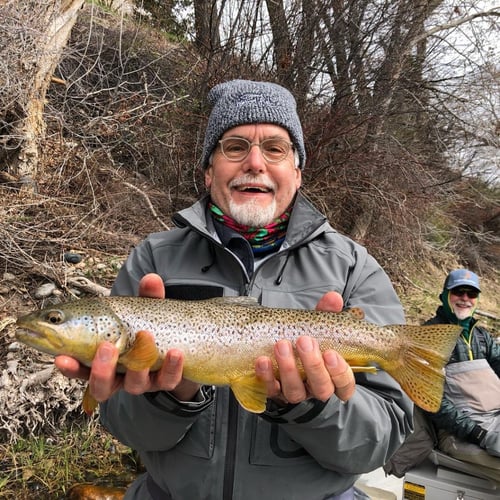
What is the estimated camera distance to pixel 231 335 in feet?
6.89

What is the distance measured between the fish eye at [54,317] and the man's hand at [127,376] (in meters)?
0.20

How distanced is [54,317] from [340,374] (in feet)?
3.94

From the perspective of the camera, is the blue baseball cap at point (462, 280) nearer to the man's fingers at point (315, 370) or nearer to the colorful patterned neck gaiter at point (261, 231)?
the colorful patterned neck gaiter at point (261, 231)

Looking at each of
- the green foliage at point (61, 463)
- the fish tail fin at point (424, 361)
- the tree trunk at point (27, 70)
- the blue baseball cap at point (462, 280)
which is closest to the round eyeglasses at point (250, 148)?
the fish tail fin at point (424, 361)

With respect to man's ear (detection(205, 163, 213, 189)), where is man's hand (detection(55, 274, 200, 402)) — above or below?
below

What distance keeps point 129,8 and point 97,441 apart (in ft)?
33.9

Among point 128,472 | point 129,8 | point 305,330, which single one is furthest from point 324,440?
point 129,8

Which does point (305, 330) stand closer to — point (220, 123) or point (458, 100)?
point (220, 123)

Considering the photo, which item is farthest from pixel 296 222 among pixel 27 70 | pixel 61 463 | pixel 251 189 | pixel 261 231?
pixel 27 70

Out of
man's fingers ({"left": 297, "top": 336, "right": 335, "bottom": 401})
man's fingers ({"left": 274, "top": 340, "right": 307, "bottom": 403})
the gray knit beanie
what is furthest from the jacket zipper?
the gray knit beanie

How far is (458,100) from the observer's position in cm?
993

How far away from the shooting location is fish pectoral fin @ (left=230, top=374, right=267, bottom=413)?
1.78m

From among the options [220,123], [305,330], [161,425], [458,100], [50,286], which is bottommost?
[50,286]

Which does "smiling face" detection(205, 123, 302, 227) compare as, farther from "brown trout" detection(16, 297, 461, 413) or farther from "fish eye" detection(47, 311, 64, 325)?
"fish eye" detection(47, 311, 64, 325)
